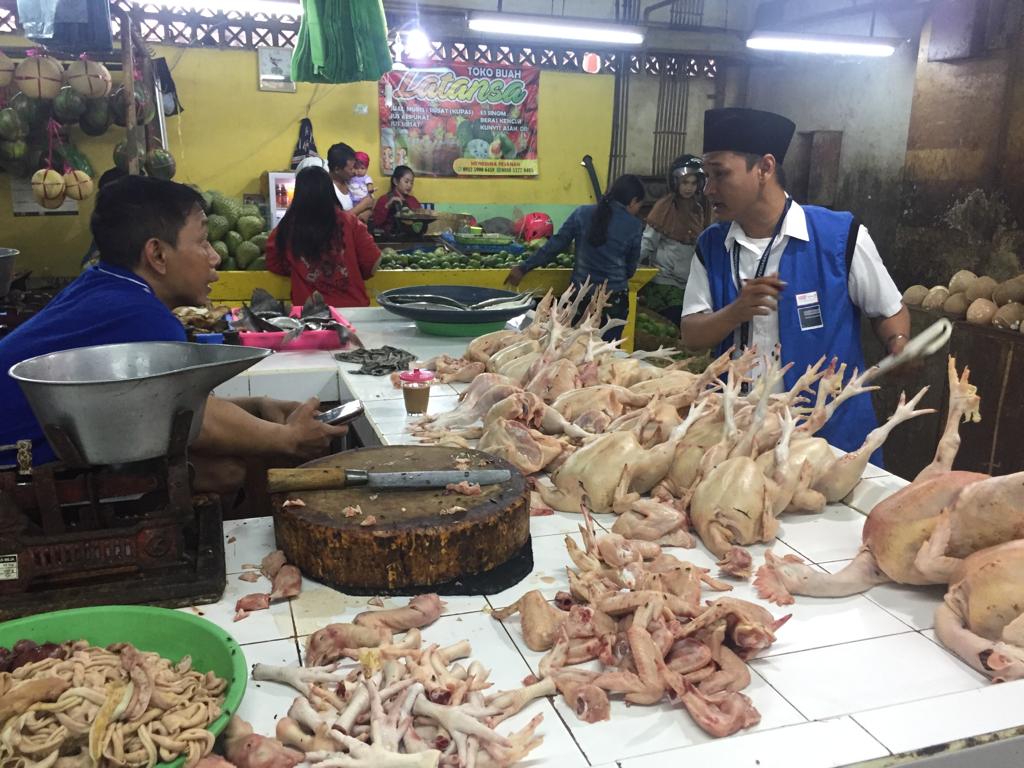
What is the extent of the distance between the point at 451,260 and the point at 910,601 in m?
5.63

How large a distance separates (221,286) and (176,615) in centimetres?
528

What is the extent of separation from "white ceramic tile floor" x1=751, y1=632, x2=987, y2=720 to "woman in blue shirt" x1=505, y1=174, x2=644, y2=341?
4951mm

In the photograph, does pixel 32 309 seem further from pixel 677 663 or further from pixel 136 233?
pixel 677 663

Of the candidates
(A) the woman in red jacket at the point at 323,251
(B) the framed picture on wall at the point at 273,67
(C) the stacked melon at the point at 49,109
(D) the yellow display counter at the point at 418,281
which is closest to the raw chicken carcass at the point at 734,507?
(D) the yellow display counter at the point at 418,281

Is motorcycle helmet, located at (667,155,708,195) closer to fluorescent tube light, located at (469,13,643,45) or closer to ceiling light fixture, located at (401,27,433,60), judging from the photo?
fluorescent tube light, located at (469,13,643,45)

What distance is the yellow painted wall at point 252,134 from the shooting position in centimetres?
874

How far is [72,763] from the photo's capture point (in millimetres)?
1214

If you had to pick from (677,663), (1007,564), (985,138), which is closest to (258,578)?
(677,663)

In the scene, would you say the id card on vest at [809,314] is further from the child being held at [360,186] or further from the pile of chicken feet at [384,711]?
the child being held at [360,186]

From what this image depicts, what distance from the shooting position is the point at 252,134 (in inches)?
385

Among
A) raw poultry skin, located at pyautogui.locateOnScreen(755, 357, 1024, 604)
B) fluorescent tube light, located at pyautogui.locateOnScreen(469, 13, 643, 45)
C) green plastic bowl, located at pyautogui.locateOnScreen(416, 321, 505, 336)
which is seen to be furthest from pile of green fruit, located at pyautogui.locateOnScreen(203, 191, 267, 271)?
raw poultry skin, located at pyautogui.locateOnScreen(755, 357, 1024, 604)

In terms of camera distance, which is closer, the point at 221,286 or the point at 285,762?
the point at 285,762

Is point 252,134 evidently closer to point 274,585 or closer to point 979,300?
point 979,300

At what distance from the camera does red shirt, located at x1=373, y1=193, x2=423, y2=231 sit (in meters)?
8.87
